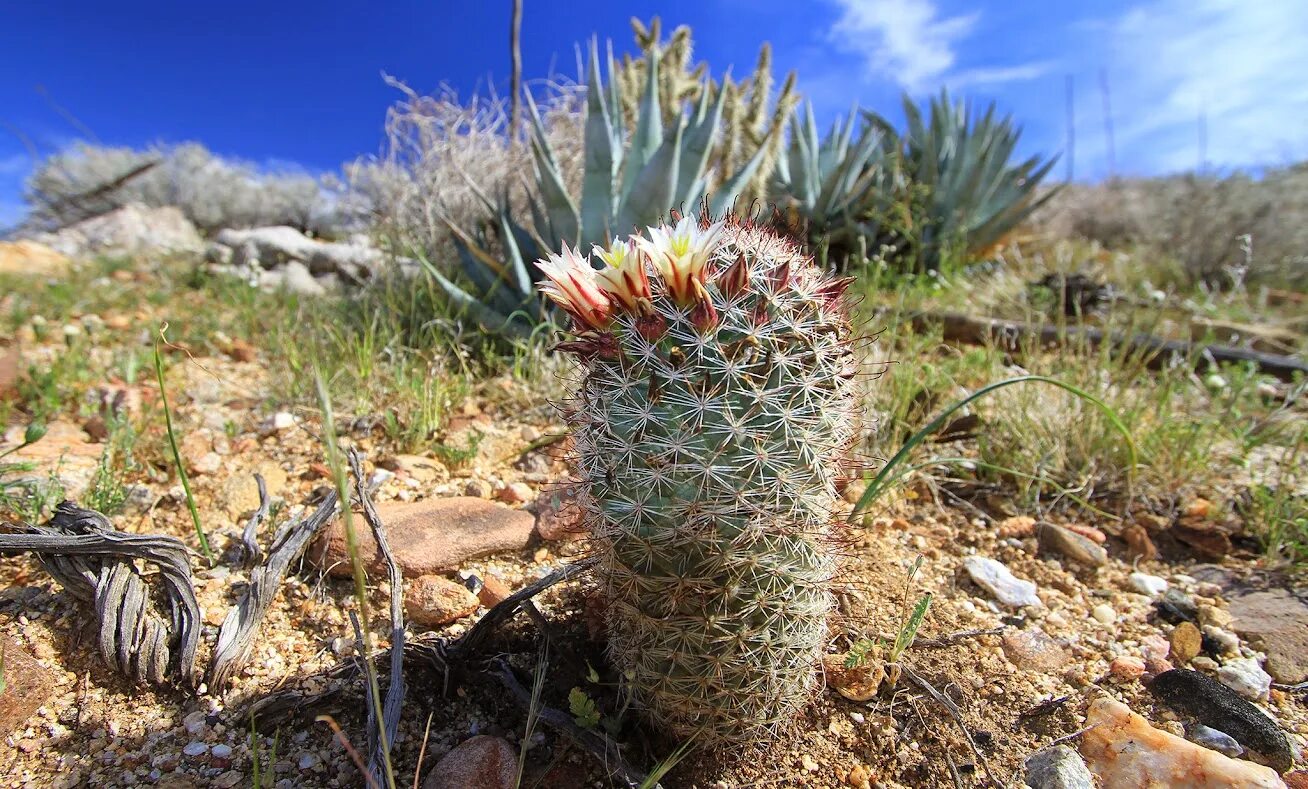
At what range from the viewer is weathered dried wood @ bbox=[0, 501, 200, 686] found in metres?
1.65

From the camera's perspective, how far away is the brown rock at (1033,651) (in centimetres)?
189

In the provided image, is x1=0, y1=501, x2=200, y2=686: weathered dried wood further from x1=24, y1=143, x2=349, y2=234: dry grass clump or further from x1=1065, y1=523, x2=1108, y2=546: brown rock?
x1=24, y1=143, x2=349, y2=234: dry grass clump

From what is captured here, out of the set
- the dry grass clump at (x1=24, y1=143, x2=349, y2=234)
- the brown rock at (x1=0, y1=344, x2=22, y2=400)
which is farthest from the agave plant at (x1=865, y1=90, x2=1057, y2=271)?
the dry grass clump at (x1=24, y1=143, x2=349, y2=234)

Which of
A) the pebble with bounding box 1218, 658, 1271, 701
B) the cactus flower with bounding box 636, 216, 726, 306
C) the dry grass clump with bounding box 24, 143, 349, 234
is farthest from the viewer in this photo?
the dry grass clump with bounding box 24, 143, 349, 234

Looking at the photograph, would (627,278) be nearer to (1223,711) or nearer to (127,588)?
(127,588)

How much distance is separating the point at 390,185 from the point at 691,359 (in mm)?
5031

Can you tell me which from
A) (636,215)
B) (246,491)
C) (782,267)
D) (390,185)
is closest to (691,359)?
(782,267)

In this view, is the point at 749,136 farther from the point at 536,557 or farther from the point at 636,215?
the point at 536,557

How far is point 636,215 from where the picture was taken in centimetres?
375

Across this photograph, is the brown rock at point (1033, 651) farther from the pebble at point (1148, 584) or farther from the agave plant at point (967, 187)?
the agave plant at point (967, 187)

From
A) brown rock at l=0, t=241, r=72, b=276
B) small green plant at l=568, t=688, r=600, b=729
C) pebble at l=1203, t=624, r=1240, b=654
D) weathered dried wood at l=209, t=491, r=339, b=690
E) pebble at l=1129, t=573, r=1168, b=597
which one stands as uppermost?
brown rock at l=0, t=241, r=72, b=276

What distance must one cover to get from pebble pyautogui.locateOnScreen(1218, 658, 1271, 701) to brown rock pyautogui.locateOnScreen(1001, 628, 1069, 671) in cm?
41

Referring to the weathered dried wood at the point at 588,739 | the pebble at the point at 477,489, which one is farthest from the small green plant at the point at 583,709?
the pebble at the point at 477,489

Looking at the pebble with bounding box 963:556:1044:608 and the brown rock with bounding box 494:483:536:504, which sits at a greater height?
the brown rock with bounding box 494:483:536:504
